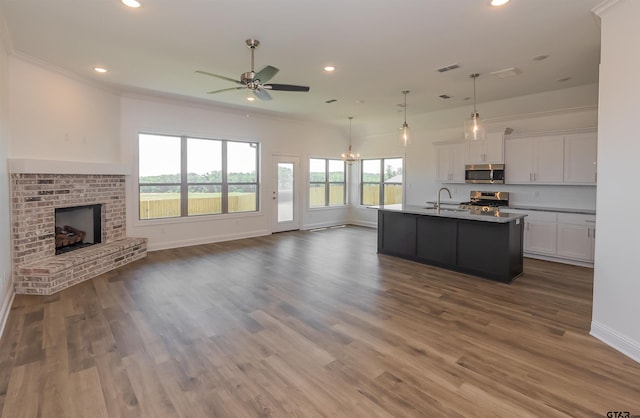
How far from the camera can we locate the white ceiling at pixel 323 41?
3062 mm

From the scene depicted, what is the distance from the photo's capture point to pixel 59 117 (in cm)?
481

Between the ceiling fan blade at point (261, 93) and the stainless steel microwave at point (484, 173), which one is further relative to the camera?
the stainless steel microwave at point (484, 173)

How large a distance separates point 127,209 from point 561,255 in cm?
776

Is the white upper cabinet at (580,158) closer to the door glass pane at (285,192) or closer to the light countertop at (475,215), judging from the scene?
the light countertop at (475,215)

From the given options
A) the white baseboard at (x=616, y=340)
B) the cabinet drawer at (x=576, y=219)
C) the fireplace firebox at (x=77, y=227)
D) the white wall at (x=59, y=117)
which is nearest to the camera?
the white baseboard at (x=616, y=340)

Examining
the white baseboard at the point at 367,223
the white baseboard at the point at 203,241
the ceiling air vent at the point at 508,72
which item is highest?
the ceiling air vent at the point at 508,72

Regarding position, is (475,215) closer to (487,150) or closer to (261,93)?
(487,150)

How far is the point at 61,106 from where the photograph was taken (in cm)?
484

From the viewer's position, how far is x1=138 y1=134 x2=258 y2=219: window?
6531 mm

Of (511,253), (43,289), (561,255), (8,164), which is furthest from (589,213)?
(8,164)

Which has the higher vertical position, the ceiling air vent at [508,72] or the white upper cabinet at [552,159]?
A: the ceiling air vent at [508,72]

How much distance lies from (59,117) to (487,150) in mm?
7461

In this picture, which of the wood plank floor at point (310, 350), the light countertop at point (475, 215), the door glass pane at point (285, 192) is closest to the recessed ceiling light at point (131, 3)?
the wood plank floor at point (310, 350)

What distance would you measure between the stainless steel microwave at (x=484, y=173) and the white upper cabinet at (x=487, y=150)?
87 mm
